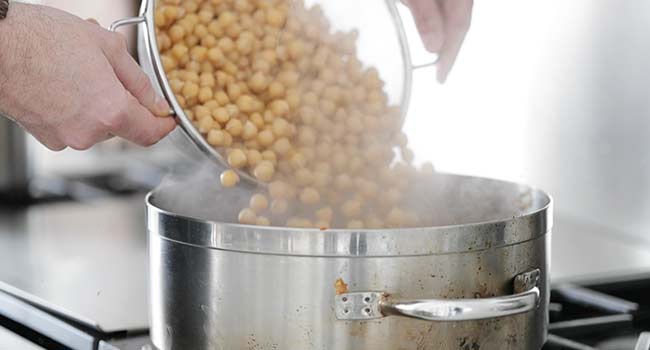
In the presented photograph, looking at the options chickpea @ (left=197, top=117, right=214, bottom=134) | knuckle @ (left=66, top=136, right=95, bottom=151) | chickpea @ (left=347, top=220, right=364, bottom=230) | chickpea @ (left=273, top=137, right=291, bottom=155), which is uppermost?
chickpea @ (left=197, top=117, right=214, bottom=134)

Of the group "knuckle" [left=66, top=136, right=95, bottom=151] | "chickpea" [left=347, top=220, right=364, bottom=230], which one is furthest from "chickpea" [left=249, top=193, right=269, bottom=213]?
"knuckle" [left=66, top=136, right=95, bottom=151]

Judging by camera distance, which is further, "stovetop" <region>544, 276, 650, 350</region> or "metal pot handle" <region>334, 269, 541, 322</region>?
"stovetop" <region>544, 276, 650, 350</region>

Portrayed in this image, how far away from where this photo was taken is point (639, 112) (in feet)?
5.98

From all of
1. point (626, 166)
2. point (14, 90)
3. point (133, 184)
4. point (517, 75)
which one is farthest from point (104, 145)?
point (14, 90)

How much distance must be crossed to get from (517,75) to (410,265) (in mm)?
1107

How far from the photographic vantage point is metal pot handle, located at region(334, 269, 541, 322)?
919 mm

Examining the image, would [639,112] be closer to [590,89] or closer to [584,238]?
[590,89]

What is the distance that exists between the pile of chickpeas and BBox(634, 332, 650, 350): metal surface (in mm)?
307

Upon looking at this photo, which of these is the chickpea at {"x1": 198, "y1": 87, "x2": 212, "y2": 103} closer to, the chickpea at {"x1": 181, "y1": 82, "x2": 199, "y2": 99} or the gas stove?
A: the chickpea at {"x1": 181, "y1": 82, "x2": 199, "y2": 99}

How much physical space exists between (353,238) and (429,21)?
0.54 m

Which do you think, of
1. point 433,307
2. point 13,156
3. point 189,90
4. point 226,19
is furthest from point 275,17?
point 13,156

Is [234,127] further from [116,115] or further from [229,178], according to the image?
[116,115]

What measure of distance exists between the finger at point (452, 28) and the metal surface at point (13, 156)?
1426 millimetres

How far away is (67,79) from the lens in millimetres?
1013
